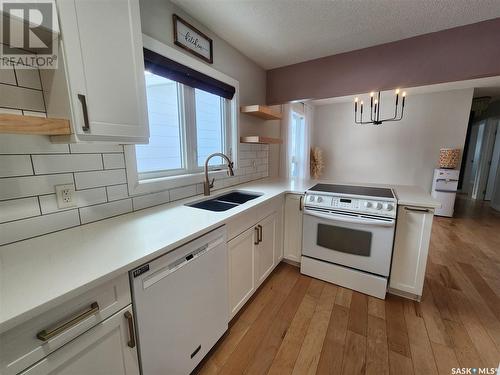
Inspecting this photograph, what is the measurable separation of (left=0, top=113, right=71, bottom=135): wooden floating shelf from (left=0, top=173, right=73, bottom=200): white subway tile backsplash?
0.32 m

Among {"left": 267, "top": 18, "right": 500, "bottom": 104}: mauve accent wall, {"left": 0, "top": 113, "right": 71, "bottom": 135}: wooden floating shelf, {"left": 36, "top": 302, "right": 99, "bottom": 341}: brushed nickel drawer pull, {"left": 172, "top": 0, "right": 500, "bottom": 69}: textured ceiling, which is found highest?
{"left": 172, "top": 0, "right": 500, "bottom": 69}: textured ceiling

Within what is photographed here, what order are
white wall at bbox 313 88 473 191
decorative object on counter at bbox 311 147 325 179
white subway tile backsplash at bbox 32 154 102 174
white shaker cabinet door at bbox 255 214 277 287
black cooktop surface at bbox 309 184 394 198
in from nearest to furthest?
1. white subway tile backsplash at bbox 32 154 102 174
2. white shaker cabinet door at bbox 255 214 277 287
3. black cooktop surface at bbox 309 184 394 198
4. white wall at bbox 313 88 473 191
5. decorative object on counter at bbox 311 147 325 179

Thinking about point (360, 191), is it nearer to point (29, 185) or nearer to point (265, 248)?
point (265, 248)

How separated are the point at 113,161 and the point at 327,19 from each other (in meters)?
1.96

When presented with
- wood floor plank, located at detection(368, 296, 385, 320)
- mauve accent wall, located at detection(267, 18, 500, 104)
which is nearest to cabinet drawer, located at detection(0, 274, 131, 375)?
wood floor plank, located at detection(368, 296, 385, 320)

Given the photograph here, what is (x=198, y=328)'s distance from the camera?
1192 millimetres

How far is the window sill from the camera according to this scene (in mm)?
1388

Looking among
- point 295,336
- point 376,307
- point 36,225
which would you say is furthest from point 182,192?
point 376,307

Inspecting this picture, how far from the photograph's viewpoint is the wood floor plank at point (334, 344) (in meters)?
1.29

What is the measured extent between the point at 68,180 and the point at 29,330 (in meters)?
0.73

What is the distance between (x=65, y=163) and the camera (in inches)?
41.4

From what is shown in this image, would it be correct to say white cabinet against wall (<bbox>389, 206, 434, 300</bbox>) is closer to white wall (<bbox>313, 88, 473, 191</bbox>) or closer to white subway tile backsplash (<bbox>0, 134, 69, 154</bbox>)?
white subway tile backsplash (<bbox>0, 134, 69, 154</bbox>)

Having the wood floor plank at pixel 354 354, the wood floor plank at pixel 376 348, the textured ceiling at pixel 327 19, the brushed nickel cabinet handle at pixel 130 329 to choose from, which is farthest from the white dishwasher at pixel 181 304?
the textured ceiling at pixel 327 19

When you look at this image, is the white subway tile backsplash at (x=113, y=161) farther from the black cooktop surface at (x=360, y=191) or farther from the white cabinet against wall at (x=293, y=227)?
the black cooktop surface at (x=360, y=191)
